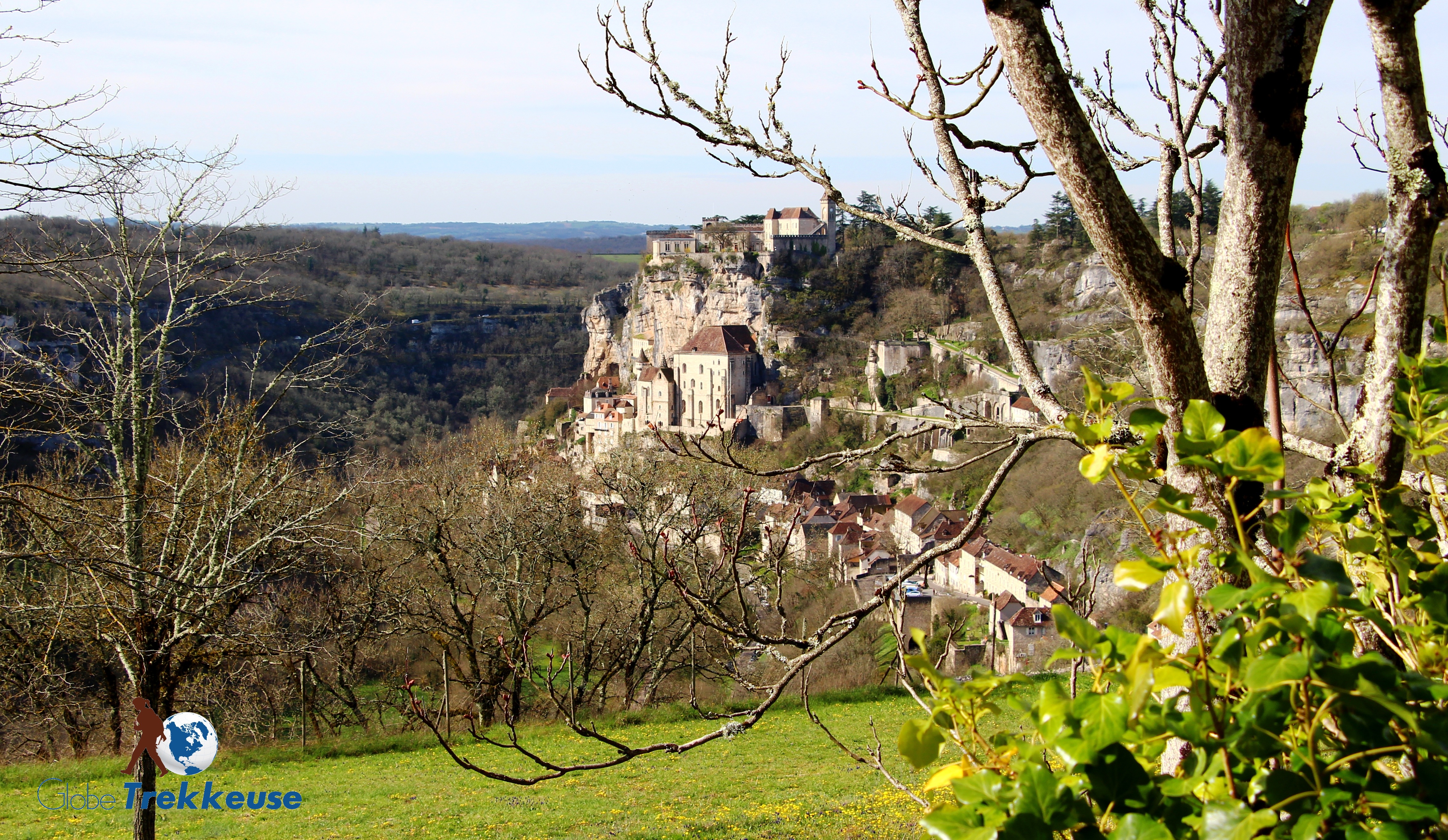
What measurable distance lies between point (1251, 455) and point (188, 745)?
956cm

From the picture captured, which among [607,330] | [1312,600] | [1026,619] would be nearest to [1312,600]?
[1312,600]

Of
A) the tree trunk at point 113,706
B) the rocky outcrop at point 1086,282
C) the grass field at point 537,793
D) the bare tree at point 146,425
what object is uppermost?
the rocky outcrop at point 1086,282

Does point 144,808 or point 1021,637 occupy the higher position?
point 144,808

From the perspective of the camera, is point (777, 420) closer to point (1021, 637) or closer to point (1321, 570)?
point (1021, 637)

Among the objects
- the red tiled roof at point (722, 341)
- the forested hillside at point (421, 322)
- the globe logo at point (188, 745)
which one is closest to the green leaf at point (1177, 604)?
the globe logo at point (188, 745)

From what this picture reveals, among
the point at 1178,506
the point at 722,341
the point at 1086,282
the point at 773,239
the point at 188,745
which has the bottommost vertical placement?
the point at 188,745

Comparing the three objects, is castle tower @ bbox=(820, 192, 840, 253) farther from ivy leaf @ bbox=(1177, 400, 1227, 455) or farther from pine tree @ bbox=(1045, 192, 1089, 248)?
ivy leaf @ bbox=(1177, 400, 1227, 455)

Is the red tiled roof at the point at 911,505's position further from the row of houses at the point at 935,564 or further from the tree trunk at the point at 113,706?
the tree trunk at the point at 113,706

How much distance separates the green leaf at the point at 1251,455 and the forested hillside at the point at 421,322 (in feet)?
95.4

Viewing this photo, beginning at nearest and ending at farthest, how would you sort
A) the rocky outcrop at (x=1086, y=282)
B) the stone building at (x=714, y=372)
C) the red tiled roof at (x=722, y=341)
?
the rocky outcrop at (x=1086, y=282) → the stone building at (x=714, y=372) → the red tiled roof at (x=722, y=341)

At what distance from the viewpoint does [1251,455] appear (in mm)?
671

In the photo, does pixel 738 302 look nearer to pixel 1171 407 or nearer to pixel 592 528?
pixel 592 528

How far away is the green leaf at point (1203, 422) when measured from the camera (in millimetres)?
686

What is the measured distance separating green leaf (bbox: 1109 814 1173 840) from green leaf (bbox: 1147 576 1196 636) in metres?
0.14
